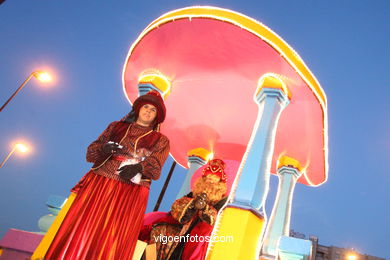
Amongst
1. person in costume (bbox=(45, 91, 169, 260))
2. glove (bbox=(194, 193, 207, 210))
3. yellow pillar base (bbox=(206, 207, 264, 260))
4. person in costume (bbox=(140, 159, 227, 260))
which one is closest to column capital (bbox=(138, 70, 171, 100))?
person in costume (bbox=(45, 91, 169, 260))

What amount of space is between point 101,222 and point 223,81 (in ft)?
12.4

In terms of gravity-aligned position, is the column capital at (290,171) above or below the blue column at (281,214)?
above

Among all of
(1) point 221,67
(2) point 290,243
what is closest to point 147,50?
(1) point 221,67

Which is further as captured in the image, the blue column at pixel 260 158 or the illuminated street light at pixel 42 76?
the illuminated street light at pixel 42 76

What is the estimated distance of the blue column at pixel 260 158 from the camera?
3795mm

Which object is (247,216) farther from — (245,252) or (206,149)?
(206,149)

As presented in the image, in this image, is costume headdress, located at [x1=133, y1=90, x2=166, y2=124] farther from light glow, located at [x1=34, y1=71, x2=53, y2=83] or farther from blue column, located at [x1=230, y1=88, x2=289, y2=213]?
light glow, located at [x1=34, y1=71, x2=53, y2=83]

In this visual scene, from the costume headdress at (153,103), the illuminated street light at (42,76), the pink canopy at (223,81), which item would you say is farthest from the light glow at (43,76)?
the costume headdress at (153,103)

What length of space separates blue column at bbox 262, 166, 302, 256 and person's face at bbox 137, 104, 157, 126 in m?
4.31

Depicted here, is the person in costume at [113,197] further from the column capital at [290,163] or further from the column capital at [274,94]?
the column capital at [290,163]

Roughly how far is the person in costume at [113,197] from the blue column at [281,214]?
4.20m

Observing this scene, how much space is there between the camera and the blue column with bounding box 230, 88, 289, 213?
3795mm

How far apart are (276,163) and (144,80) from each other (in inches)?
168

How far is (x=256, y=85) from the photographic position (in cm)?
525
